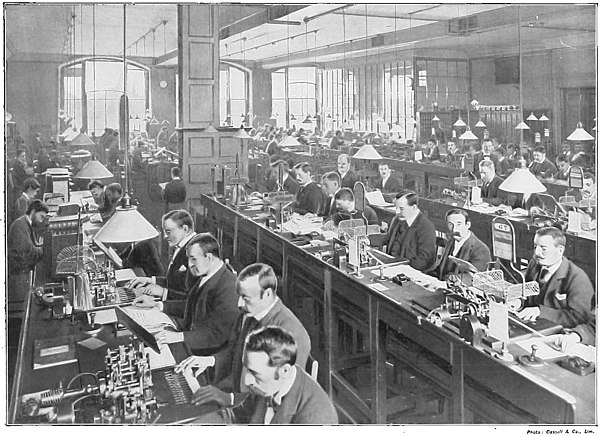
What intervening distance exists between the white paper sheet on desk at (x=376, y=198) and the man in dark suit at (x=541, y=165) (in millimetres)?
1210

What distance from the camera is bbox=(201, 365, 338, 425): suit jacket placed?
340 centimetres

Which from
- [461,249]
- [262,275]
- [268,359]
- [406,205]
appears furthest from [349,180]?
[268,359]

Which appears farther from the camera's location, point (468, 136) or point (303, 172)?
point (468, 136)

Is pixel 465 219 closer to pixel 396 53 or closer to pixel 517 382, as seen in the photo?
pixel 396 53

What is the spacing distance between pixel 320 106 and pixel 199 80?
1036mm

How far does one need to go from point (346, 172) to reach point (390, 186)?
0.42 meters

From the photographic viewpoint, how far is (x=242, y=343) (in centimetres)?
381

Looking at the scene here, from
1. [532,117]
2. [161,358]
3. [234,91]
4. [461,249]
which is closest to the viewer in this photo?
[161,358]

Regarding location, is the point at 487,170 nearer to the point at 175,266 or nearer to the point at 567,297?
the point at 567,297

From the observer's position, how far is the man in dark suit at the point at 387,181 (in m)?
5.33

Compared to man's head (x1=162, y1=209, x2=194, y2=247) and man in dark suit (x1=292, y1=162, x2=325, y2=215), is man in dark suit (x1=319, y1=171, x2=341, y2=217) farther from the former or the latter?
man's head (x1=162, y1=209, x2=194, y2=247)

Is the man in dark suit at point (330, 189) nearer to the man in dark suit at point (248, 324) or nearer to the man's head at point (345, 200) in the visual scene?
the man's head at point (345, 200)

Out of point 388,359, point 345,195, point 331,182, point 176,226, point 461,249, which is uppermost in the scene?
point 331,182

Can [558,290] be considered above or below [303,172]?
below
